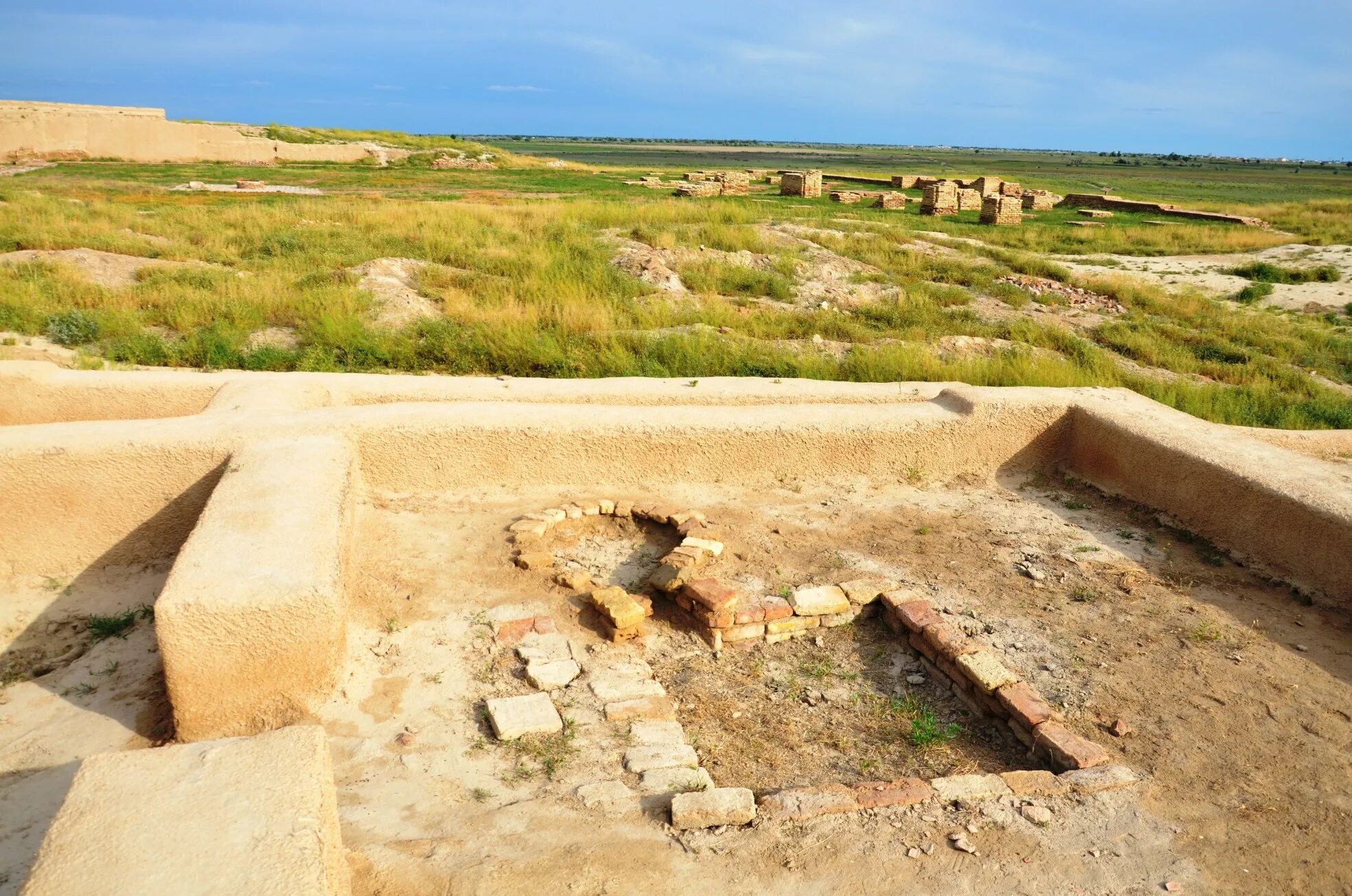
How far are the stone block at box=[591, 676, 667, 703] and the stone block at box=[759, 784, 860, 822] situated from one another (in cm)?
75

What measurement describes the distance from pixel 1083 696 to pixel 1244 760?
54cm

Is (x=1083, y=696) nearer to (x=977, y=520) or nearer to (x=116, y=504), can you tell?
(x=977, y=520)

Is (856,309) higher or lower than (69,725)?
higher

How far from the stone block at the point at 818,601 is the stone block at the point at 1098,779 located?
1230mm

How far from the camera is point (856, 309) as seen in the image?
35.0ft

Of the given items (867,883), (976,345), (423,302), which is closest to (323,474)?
(867,883)

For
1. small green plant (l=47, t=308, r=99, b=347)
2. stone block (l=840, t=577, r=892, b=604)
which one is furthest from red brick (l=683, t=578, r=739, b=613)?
small green plant (l=47, t=308, r=99, b=347)

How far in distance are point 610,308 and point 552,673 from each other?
5.86 meters

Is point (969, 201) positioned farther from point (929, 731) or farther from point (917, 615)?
point (929, 731)

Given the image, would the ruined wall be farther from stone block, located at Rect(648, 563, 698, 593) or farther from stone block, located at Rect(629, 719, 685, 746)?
stone block, located at Rect(629, 719, 685, 746)

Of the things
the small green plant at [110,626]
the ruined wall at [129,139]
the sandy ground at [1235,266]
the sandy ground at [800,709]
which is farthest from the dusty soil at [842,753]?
the ruined wall at [129,139]

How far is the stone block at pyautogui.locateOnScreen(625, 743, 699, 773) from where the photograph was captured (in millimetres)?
2902

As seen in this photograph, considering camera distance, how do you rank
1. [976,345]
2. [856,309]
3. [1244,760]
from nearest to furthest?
[1244,760], [976,345], [856,309]

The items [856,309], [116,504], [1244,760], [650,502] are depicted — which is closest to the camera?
[1244,760]
